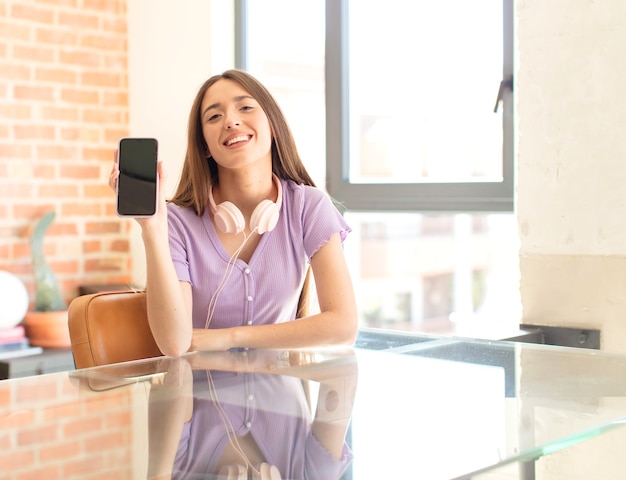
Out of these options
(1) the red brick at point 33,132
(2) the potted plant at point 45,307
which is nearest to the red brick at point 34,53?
(1) the red brick at point 33,132

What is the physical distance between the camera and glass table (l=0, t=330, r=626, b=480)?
0.95 meters

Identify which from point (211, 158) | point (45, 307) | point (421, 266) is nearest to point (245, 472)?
point (211, 158)

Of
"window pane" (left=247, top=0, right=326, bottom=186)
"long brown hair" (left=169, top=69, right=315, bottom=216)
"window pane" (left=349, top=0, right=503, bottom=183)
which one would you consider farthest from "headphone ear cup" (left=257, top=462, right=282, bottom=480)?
"window pane" (left=247, top=0, right=326, bottom=186)

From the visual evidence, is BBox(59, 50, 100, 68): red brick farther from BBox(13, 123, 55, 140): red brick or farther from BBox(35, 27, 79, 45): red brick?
BBox(13, 123, 55, 140): red brick

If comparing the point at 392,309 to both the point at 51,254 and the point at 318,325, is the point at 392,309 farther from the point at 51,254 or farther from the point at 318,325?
the point at 318,325

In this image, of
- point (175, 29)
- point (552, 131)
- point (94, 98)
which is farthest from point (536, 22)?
point (94, 98)

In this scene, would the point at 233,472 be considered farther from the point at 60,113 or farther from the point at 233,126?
the point at 60,113

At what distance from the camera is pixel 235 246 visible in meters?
Result: 2.15

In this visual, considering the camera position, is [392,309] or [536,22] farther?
[392,309]

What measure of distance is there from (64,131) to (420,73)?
158cm

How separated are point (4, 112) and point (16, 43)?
1.00ft

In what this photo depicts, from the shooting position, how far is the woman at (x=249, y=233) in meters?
2.05

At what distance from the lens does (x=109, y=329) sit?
1.90m

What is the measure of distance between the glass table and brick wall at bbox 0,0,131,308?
2296 mm
